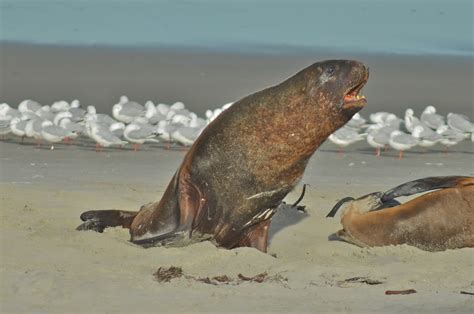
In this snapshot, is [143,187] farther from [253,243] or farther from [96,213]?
[253,243]

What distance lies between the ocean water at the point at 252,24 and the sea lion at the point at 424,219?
85.0ft

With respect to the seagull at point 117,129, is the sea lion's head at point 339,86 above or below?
above

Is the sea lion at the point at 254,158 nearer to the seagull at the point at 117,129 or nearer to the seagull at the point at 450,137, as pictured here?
the seagull at the point at 117,129

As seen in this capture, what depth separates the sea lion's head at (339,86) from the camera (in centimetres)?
829

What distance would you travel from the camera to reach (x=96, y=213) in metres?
9.51

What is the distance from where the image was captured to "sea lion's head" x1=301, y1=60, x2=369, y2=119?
829 centimetres

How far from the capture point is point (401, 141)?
17.8 meters

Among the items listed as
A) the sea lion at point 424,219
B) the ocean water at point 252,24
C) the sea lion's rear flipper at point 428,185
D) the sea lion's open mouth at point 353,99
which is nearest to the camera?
the sea lion's open mouth at point 353,99

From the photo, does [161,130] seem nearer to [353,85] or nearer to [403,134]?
[403,134]

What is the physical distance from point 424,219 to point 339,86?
108cm

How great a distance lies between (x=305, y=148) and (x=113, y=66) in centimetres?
2255

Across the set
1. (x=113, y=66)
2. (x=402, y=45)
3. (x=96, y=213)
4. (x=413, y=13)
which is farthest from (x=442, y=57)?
(x=96, y=213)

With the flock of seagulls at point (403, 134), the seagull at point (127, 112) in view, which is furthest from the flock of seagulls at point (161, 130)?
the seagull at point (127, 112)

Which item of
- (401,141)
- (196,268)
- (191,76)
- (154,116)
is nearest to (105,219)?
(196,268)
